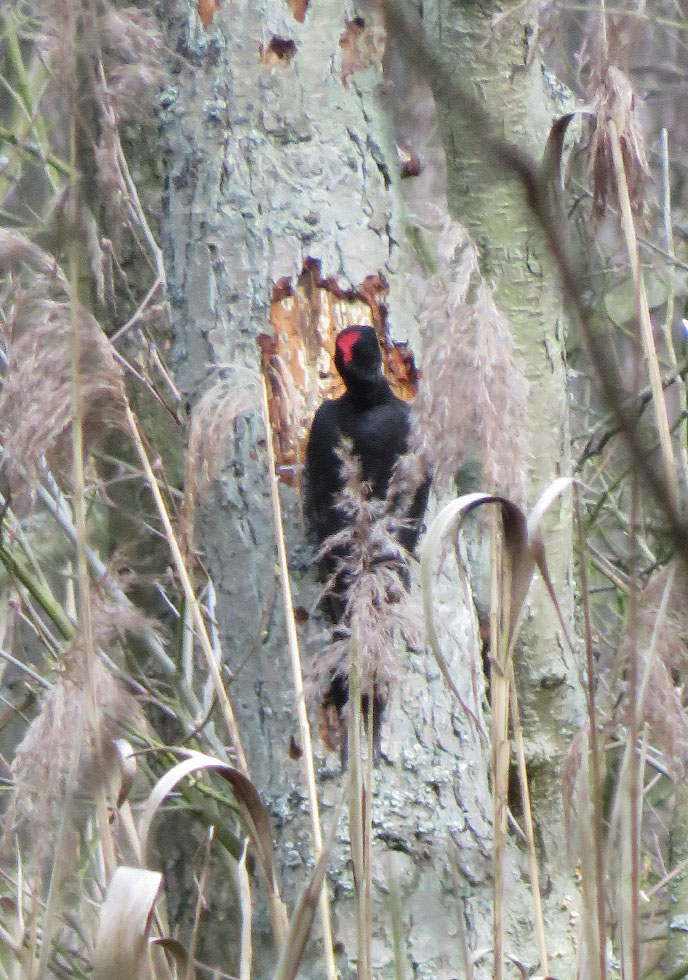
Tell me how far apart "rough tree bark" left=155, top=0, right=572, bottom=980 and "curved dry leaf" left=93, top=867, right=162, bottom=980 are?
3.47 feet

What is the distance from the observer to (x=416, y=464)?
4.72 feet

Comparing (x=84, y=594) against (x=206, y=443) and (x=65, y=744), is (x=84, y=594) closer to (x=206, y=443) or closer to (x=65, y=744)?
(x=65, y=744)

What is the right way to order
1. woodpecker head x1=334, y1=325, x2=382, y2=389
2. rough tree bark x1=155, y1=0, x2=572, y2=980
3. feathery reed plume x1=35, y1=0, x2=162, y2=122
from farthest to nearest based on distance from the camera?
woodpecker head x1=334, y1=325, x2=382, y2=389
rough tree bark x1=155, y1=0, x2=572, y2=980
feathery reed plume x1=35, y1=0, x2=162, y2=122

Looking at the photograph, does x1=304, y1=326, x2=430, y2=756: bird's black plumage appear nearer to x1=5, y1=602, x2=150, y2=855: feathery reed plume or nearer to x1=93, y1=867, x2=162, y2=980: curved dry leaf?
x1=5, y1=602, x2=150, y2=855: feathery reed plume

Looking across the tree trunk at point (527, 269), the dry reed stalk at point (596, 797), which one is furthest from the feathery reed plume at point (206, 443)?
the tree trunk at point (527, 269)

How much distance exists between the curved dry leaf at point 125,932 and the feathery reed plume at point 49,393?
617 mm

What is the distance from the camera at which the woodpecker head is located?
2.29 metres

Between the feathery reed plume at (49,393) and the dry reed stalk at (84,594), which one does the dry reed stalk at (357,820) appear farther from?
the feathery reed plume at (49,393)

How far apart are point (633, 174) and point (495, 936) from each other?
987 millimetres

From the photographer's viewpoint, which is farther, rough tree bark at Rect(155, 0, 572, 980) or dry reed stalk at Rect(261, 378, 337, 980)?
rough tree bark at Rect(155, 0, 572, 980)

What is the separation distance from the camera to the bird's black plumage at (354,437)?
2.22 m

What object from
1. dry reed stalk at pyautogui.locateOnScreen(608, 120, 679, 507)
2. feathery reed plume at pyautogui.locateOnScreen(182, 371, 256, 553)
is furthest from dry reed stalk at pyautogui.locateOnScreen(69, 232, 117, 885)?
dry reed stalk at pyautogui.locateOnScreen(608, 120, 679, 507)

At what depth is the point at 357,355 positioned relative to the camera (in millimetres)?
2314

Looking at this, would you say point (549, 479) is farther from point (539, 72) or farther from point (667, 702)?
point (667, 702)
